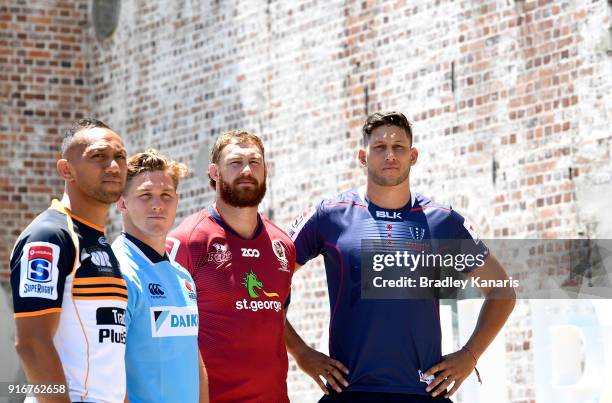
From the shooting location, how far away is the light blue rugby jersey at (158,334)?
4.52 m

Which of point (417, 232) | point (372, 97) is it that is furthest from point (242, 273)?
point (372, 97)

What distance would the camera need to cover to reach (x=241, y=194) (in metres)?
5.26

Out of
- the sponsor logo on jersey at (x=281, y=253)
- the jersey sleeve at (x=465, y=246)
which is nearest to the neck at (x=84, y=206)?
the sponsor logo on jersey at (x=281, y=253)

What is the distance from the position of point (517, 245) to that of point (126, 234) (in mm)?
4147

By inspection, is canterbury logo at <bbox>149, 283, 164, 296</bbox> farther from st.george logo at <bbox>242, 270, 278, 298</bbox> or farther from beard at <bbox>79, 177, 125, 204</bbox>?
st.george logo at <bbox>242, 270, 278, 298</bbox>

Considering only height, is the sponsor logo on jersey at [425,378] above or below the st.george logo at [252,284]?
below

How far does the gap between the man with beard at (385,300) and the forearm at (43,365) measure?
158 centimetres

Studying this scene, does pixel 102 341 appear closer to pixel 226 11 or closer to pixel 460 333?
pixel 460 333

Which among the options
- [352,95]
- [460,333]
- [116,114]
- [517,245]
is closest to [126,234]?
[460,333]

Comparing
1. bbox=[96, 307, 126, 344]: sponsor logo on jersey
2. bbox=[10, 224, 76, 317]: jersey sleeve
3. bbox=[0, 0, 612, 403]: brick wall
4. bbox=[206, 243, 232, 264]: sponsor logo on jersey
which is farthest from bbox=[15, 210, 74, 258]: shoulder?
bbox=[0, 0, 612, 403]: brick wall

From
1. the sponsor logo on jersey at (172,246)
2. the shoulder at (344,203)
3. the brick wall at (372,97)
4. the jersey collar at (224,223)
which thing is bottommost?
the sponsor logo on jersey at (172,246)

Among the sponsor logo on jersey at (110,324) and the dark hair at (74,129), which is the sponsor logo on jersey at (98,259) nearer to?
the sponsor logo on jersey at (110,324)

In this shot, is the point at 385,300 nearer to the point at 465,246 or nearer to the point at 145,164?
the point at 465,246

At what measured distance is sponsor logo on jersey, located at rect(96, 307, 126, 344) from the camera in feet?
13.5
